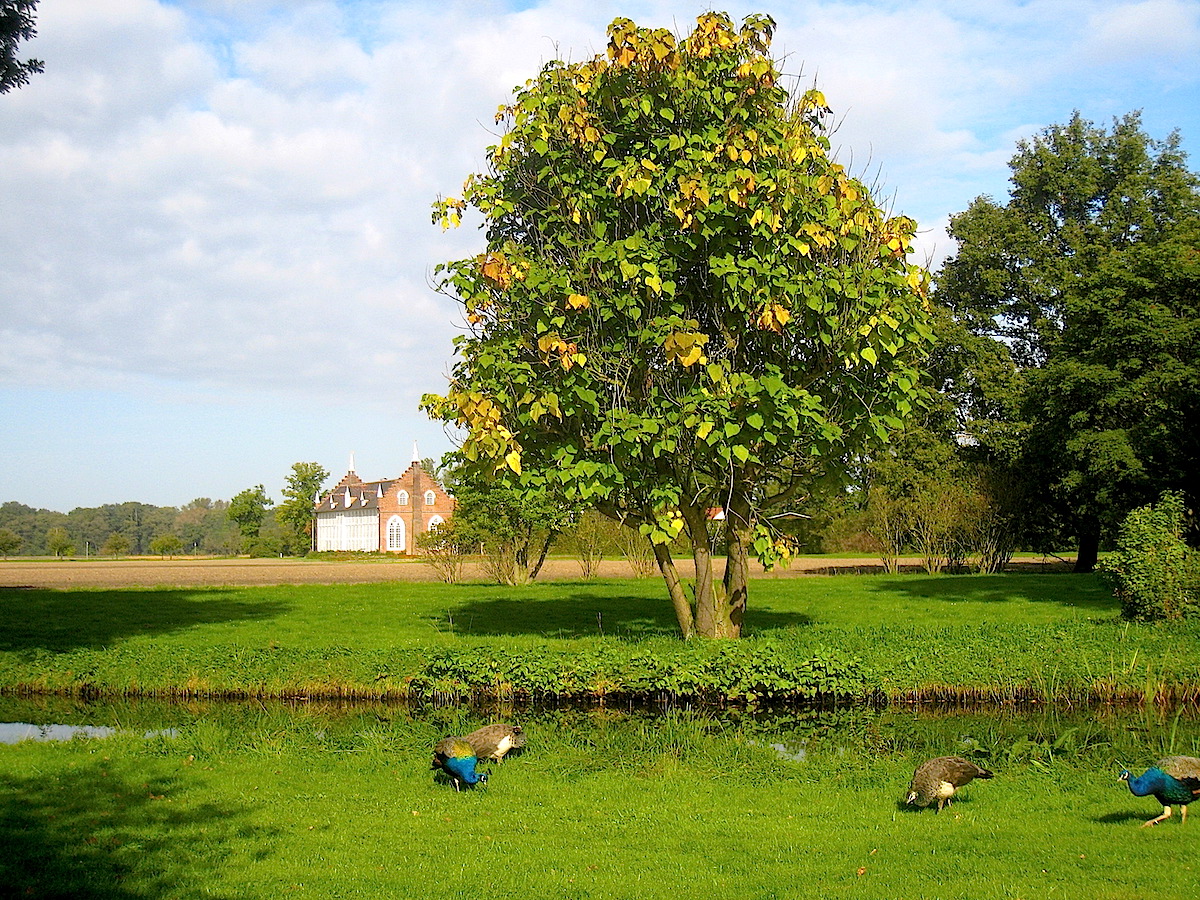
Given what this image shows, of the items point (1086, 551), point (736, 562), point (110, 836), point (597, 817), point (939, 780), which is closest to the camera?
point (110, 836)

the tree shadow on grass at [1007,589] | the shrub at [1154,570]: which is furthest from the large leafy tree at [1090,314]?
the shrub at [1154,570]

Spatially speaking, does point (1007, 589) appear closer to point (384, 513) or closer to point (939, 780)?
point (939, 780)

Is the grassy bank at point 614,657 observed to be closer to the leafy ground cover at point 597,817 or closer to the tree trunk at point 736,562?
the tree trunk at point 736,562

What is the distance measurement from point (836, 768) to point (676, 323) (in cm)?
661

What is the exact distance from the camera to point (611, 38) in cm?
1645

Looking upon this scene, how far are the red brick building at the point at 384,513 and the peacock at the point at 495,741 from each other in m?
79.4

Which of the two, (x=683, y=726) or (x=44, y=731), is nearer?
(x=683, y=726)

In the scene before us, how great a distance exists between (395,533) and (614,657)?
86.0 meters

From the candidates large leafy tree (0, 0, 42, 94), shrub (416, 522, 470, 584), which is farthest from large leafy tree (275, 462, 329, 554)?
large leafy tree (0, 0, 42, 94)

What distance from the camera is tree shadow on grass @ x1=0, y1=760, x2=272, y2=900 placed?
7.55m

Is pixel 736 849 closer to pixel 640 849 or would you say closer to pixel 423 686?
pixel 640 849

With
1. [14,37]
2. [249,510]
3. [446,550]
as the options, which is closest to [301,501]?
[249,510]

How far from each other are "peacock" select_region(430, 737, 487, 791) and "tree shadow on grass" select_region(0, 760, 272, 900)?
2068 mm

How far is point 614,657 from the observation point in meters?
16.9
